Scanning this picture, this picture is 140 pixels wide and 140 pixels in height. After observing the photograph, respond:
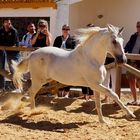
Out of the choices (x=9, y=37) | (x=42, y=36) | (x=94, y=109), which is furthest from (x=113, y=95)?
(x=9, y=37)

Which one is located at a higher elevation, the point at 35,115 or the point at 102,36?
the point at 102,36

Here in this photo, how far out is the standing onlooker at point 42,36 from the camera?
9672mm

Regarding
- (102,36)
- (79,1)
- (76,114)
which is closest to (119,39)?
(102,36)

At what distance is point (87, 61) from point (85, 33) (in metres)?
0.47

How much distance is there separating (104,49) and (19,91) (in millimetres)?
2862

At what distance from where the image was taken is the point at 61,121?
26.0 feet

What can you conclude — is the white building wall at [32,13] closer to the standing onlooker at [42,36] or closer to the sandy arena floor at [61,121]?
the standing onlooker at [42,36]

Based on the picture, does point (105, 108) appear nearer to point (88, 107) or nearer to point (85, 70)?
point (88, 107)

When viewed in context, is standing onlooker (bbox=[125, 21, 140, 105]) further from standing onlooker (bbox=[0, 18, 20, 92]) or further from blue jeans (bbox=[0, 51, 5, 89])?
blue jeans (bbox=[0, 51, 5, 89])

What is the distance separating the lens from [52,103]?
9.66 meters

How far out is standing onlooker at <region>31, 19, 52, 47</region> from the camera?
9672 mm

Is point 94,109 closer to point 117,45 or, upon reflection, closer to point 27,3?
point 117,45

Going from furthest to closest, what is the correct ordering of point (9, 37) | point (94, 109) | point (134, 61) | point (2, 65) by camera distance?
point (2, 65)
point (9, 37)
point (134, 61)
point (94, 109)

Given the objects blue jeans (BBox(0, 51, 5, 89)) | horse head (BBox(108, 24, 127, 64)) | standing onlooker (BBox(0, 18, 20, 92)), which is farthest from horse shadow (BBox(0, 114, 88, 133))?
blue jeans (BBox(0, 51, 5, 89))
